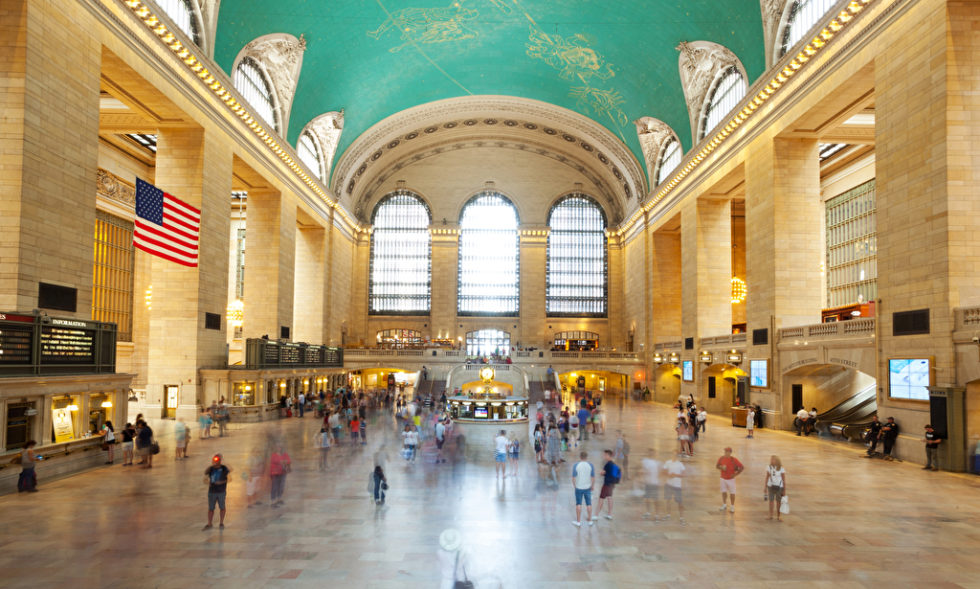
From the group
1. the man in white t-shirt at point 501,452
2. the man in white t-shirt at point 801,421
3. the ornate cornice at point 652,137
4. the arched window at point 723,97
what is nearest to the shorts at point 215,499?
the man in white t-shirt at point 501,452

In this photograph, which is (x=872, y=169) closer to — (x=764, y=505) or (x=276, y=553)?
A: (x=764, y=505)

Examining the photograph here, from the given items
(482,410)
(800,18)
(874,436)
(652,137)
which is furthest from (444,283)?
(874,436)

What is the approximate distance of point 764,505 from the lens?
1028cm

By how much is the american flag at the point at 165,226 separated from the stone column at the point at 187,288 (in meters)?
2.20

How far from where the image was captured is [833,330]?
1869cm

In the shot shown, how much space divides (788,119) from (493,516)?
18.0 meters

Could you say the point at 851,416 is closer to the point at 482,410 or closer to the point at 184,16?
the point at 482,410

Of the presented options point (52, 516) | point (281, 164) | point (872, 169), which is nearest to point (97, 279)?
point (281, 164)

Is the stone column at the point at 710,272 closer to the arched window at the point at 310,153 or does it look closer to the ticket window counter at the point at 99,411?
the arched window at the point at 310,153

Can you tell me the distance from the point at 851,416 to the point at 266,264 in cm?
2406

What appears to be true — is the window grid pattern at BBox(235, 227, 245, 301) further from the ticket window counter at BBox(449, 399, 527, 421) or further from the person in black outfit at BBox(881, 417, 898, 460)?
the person in black outfit at BBox(881, 417, 898, 460)

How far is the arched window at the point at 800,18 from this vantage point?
1948 centimetres

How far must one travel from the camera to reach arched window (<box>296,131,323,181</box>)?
32.9 m

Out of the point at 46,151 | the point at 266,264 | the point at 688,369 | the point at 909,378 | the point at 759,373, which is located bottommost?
the point at 688,369
